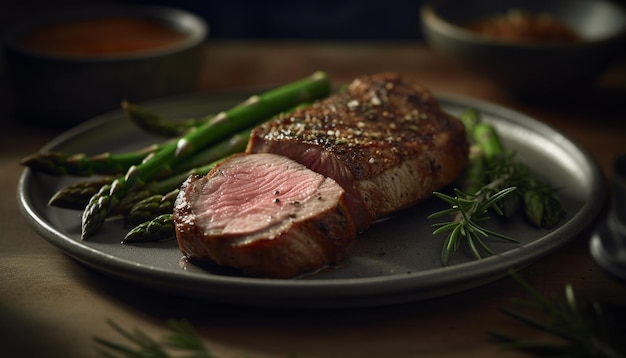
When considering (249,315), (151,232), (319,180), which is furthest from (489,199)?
(151,232)

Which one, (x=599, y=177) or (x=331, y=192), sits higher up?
(x=331, y=192)

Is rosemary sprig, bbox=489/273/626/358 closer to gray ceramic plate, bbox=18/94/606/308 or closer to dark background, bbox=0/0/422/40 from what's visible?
gray ceramic plate, bbox=18/94/606/308

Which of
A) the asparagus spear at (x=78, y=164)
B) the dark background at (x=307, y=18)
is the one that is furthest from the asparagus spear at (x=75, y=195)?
the dark background at (x=307, y=18)

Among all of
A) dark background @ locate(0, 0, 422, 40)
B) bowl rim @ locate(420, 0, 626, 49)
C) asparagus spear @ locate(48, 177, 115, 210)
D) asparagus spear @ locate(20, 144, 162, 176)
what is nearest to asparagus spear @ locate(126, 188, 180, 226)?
asparagus spear @ locate(48, 177, 115, 210)

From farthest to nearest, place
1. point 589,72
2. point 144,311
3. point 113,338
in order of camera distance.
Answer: point 589,72
point 144,311
point 113,338

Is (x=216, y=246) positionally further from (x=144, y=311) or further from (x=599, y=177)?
(x=599, y=177)

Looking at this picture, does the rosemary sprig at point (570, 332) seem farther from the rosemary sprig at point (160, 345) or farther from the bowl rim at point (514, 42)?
the bowl rim at point (514, 42)

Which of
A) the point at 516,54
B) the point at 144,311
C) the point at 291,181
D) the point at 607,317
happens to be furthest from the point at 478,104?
the point at 144,311
